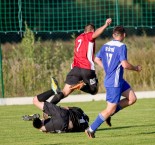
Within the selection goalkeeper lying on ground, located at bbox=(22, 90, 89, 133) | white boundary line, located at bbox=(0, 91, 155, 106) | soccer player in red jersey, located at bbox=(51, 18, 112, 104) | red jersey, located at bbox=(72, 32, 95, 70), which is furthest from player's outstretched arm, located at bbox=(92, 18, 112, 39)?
white boundary line, located at bbox=(0, 91, 155, 106)

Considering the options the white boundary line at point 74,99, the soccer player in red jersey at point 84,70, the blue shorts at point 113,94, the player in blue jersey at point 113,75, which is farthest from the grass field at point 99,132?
the white boundary line at point 74,99

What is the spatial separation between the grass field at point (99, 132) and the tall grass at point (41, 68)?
14.7 ft

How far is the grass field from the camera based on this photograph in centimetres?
1363

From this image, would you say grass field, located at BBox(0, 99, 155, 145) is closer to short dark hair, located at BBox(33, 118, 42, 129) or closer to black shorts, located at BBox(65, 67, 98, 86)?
short dark hair, located at BBox(33, 118, 42, 129)

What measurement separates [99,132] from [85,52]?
8.64 ft

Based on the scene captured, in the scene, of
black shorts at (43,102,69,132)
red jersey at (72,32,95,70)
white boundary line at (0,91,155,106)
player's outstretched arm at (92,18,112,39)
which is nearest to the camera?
player's outstretched arm at (92,18,112,39)

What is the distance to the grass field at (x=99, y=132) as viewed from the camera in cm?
1363

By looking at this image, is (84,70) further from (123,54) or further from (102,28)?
(123,54)

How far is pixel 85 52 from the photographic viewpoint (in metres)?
17.4

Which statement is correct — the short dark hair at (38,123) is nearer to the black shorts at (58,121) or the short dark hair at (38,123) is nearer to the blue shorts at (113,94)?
the black shorts at (58,121)

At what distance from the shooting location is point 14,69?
981 inches

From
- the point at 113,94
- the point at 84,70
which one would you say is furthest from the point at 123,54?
the point at 84,70

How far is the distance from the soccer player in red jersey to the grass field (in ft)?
2.79

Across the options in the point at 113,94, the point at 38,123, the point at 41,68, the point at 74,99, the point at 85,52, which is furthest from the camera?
the point at 41,68
